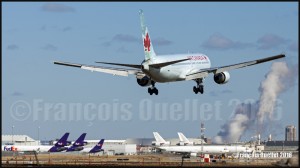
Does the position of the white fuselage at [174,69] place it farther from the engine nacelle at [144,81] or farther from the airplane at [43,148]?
the airplane at [43,148]

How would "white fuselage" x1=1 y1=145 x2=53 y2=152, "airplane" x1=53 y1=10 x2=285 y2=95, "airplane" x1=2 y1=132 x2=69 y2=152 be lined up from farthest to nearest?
"airplane" x1=2 y1=132 x2=69 y2=152 < "white fuselage" x1=1 y1=145 x2=53 y2=152 < "airplane" x1=53 y1=10 x2=285 y2=95

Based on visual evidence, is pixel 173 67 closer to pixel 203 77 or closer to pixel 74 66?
pixel 203 77

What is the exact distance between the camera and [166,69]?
97562 mm

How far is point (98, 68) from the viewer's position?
104m

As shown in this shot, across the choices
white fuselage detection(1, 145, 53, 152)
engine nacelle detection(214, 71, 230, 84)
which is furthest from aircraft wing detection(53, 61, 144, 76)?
white fuselage detection(1, 145, 53, 152)

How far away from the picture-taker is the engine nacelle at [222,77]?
335 ft

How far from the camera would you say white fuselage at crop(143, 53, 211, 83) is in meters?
96.1

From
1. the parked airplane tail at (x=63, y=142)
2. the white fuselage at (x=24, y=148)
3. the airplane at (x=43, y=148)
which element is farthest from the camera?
the parked airplane tail at (x=63, y=142)

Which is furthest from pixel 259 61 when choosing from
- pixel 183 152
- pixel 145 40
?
pixel 183 152

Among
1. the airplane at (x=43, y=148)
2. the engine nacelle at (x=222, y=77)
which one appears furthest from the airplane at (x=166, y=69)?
the airplane at (x=43, y=148)

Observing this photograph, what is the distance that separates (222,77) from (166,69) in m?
9.08

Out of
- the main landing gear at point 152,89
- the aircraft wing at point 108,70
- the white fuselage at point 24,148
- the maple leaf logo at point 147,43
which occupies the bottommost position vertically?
the white fuselage at point 24,148

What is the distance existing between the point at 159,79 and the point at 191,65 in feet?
24.1

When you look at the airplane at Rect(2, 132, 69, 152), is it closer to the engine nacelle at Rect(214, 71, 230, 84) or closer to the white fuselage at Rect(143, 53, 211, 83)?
the white fuselage at Rect(143, 53, 211, 83)
